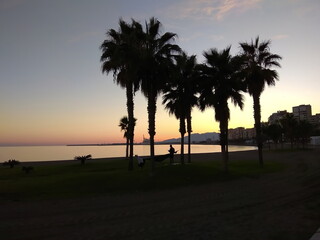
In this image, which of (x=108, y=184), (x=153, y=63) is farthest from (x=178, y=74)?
(x=108, y=184)

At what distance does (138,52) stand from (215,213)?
39.8 ft

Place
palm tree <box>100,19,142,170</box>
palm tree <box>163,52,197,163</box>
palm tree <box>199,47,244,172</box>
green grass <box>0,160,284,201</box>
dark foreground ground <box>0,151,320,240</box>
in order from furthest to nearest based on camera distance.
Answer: palm tree <box>163,52,197,163</box>, palm tree <box>199,47,244,172</box>, palm tree <box>100,19,142,170</box>, green grass <box>0,160,284,201</box>, dark foreground ground <box>0,151,320,240</box>

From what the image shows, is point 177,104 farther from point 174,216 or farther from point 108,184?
point 174,216

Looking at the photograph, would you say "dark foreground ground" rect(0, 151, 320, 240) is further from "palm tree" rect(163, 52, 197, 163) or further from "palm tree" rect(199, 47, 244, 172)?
"palm tree" rect(163, 52, 197, 163)

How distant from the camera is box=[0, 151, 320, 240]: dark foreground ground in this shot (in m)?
7.58

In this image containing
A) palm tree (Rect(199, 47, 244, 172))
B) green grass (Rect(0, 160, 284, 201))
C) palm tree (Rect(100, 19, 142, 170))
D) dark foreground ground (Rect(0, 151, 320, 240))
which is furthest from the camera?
palm tree (Rect(199, 47, 244, 172))

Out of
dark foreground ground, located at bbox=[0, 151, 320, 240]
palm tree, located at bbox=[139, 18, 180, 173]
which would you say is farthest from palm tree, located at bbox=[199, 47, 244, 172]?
dark foreground ground, located at bbox=[0, 151, 320, 240]

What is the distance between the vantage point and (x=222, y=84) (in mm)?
22125

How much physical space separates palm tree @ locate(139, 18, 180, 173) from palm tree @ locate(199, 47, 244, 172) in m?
4.28

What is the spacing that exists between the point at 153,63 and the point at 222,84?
6.33 meters

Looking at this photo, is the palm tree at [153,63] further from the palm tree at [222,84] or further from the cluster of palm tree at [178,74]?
the palm tree at [222,84]

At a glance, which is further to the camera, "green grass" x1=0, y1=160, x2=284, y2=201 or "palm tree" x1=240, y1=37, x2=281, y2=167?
"palm tree" x1=240, y1=37, x2=281, y2=167

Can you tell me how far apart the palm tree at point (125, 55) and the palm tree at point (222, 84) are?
20.1 feet

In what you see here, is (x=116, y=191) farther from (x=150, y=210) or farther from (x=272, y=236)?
(x=272, y=236)
